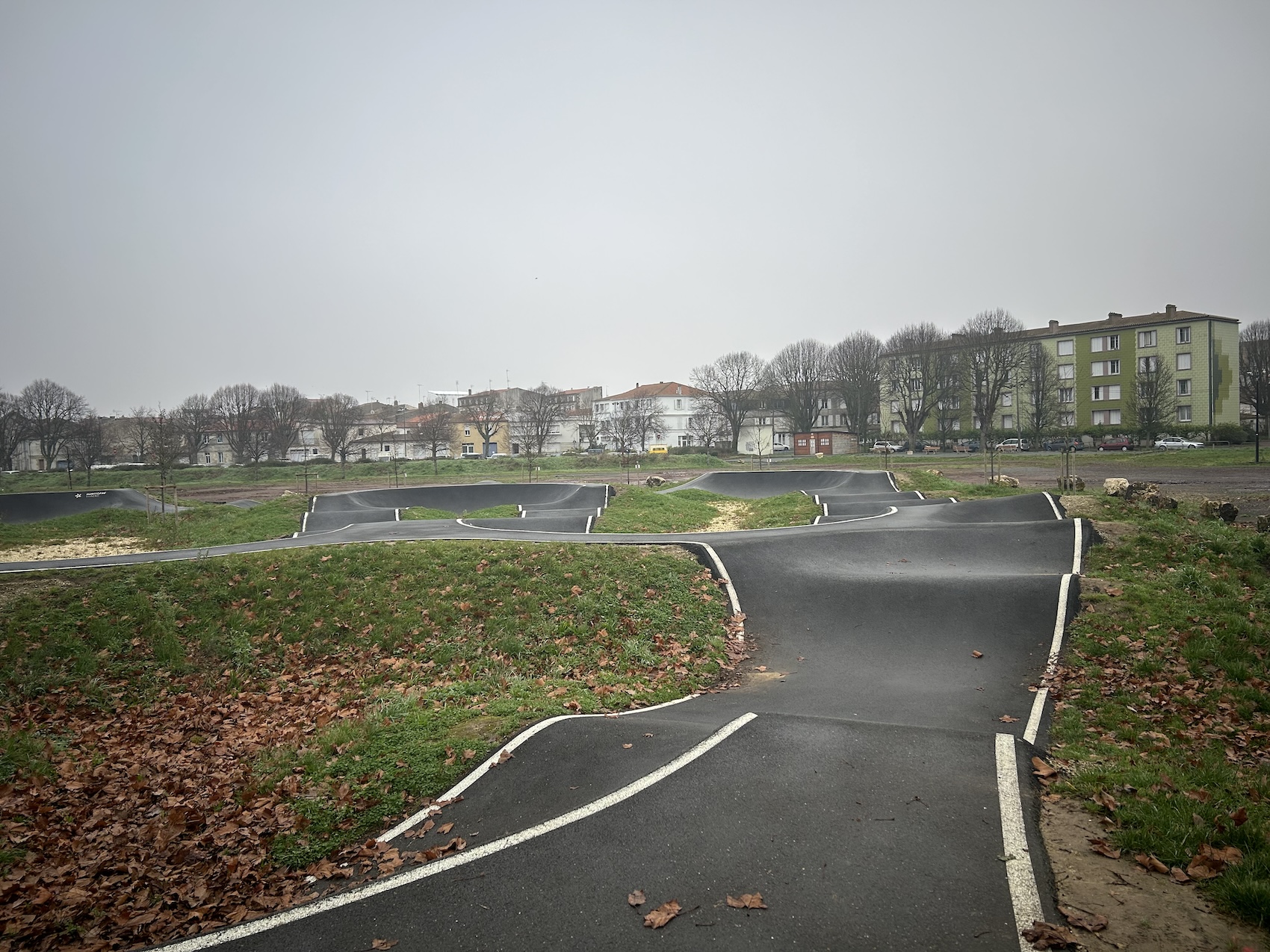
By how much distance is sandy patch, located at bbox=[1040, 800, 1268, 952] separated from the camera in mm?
4039

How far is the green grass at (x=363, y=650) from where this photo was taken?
23.6 feet

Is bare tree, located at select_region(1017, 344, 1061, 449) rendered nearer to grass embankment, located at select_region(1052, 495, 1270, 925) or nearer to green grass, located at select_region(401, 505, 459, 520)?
green grass, located at select_region(401, 505, 459, 520)

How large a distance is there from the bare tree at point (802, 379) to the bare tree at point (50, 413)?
238 feet

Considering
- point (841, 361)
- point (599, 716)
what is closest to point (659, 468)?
point (841, 361)

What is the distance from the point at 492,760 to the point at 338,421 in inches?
3150

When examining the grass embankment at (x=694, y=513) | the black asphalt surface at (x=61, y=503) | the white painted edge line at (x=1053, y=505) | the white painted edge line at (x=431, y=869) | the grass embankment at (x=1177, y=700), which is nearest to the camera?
the white painted edge line at (x=431, y=869)

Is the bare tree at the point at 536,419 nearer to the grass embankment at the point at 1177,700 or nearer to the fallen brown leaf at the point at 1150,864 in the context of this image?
the grass embankment at the point at 1177,700

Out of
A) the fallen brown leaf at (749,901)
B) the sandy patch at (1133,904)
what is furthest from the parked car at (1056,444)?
the fallen brown leaf at (749,901)

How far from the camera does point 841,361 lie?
7969cm

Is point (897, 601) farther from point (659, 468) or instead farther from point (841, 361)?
point (841, 361)

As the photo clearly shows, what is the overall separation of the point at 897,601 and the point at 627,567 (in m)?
5.06

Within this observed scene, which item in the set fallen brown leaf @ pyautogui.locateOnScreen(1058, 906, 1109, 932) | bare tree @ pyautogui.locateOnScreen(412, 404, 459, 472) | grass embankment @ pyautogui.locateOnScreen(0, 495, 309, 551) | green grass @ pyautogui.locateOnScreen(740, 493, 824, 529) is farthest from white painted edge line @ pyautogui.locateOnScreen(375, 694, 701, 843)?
bare tree @ pyautogui.locateOnScreen(412, 404, 459, 472)

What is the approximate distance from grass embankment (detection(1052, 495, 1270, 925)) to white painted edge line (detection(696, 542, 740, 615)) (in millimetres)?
5090

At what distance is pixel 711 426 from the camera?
8650cm
